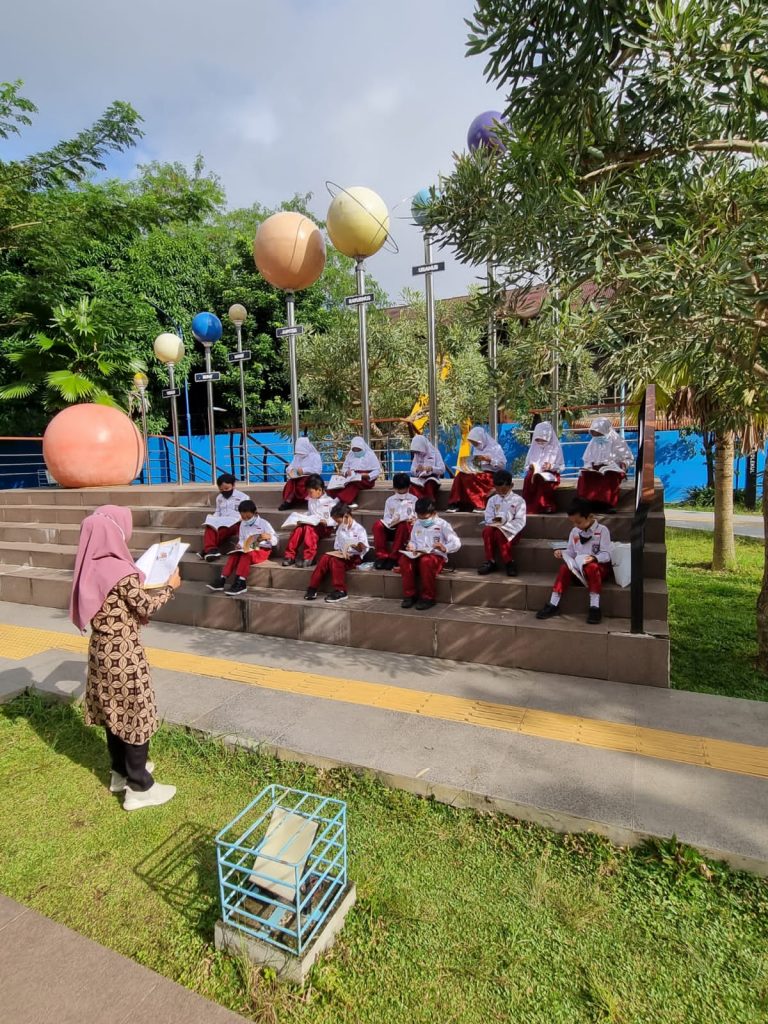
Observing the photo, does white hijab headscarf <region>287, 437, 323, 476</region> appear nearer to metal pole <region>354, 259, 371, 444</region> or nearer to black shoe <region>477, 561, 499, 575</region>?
metal pole <region>354, 259, 371, 444</region>

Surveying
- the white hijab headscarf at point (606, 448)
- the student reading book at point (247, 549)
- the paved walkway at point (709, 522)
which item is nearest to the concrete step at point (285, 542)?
the student reading book at point (247, 549)

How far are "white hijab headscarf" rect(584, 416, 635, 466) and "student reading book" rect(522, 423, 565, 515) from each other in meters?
0.36

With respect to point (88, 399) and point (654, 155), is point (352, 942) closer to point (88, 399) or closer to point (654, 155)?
point (654, 155)

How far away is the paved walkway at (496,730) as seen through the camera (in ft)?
9.52

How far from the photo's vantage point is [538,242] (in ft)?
12.1

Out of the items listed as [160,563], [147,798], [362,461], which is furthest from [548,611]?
[362,461]

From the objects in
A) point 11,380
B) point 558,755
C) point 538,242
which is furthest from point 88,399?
point 558,755

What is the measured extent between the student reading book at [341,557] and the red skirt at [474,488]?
1.39 meters

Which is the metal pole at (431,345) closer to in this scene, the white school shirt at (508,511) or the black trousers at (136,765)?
the white school shirt at (508,511)

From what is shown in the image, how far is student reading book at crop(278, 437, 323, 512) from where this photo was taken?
7688 mm

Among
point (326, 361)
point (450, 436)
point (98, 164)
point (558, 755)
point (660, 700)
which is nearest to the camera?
point (558, 755)

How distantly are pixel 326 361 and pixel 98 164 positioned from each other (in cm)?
608

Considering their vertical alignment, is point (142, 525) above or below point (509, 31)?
below

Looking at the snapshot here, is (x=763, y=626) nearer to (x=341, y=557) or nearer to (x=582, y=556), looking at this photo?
(x=582, y=556)
